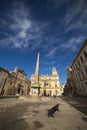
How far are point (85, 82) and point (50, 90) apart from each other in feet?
77.0

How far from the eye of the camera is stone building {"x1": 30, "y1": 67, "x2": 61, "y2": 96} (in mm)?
36719

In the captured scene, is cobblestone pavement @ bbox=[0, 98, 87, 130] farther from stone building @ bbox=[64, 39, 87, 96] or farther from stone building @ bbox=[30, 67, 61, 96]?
stone building @ bbox=[30, 67, 61, 96]

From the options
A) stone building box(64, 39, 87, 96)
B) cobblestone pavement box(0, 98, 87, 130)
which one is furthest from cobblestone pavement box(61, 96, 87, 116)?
stone building box(64, 39, 87, 96)

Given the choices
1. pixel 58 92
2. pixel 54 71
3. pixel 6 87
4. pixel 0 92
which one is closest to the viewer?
pixel 0 92

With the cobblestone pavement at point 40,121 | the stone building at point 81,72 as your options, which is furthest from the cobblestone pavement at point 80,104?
the stone building at point 81,72

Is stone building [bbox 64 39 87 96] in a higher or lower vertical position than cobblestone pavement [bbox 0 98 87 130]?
higher

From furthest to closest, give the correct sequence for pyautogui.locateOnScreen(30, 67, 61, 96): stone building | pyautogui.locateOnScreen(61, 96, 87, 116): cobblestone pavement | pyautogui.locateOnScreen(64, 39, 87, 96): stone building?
1. pyautogui.locateOnScreen(30, 67, 61, 96): stone building
2. pyautogui.locateOnScreen(64, 39, 87, 96): stone building
3. pyautogui.locateOnScreen(61, 96, 87, 116): cobblestone pavement

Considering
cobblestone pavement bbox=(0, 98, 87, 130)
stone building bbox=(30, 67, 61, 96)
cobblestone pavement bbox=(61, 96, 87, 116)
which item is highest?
stone building bbox=(30, 67, 61, 96)

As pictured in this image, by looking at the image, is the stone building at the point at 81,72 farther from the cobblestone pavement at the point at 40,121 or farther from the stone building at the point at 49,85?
the cobblestone pavement at the point at 40,121

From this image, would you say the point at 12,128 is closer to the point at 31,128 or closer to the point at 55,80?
the point at 31,128

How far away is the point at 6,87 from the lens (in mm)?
22188

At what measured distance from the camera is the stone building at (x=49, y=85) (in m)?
36.7

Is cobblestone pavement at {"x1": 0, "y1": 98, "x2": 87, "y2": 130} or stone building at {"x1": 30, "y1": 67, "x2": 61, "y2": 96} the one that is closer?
cobblestone pavement at {"x1": 0, "y1": 98, "x2": 87, "y2": 130}

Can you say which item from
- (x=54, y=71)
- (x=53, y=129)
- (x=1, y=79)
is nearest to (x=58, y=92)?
(x=54, y=71)
